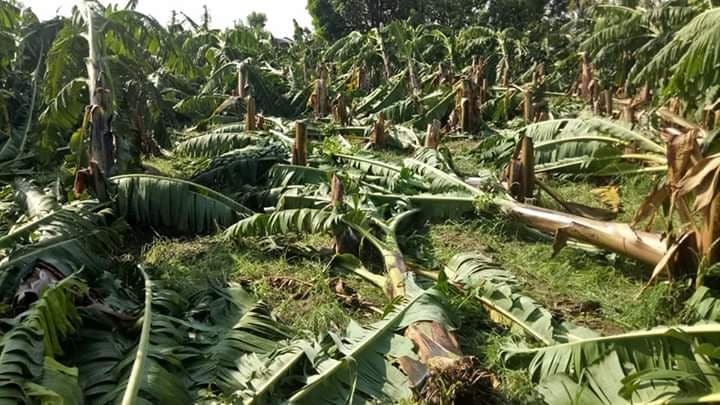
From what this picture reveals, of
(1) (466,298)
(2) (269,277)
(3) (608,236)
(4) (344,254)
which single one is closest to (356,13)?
(4) (344,254)

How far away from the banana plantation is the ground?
24 mm

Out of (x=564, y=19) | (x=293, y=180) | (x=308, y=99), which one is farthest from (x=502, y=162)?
(x=564, y=19)

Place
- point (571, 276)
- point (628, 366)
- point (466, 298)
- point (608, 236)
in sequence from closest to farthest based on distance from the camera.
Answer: point (628, 366)
point (466, 298)
point (608, 236)
point (571, 276)

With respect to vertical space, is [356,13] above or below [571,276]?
above

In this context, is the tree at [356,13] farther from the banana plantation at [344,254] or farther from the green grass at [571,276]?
the green grass at [571,276]

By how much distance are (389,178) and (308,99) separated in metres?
9.76

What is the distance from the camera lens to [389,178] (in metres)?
7.51

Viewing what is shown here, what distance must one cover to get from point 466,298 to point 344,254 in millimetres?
1501

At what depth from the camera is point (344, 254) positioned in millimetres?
5621

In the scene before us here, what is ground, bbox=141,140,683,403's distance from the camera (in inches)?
173

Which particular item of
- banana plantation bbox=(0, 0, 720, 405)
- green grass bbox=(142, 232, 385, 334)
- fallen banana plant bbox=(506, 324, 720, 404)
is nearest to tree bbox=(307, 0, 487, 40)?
banana plantation bbox=(0, 0, 720, 405)

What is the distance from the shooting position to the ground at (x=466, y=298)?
4383 millimetres

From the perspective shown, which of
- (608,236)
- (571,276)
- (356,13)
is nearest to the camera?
(608,236)

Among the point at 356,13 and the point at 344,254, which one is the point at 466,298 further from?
the point at 356,13
